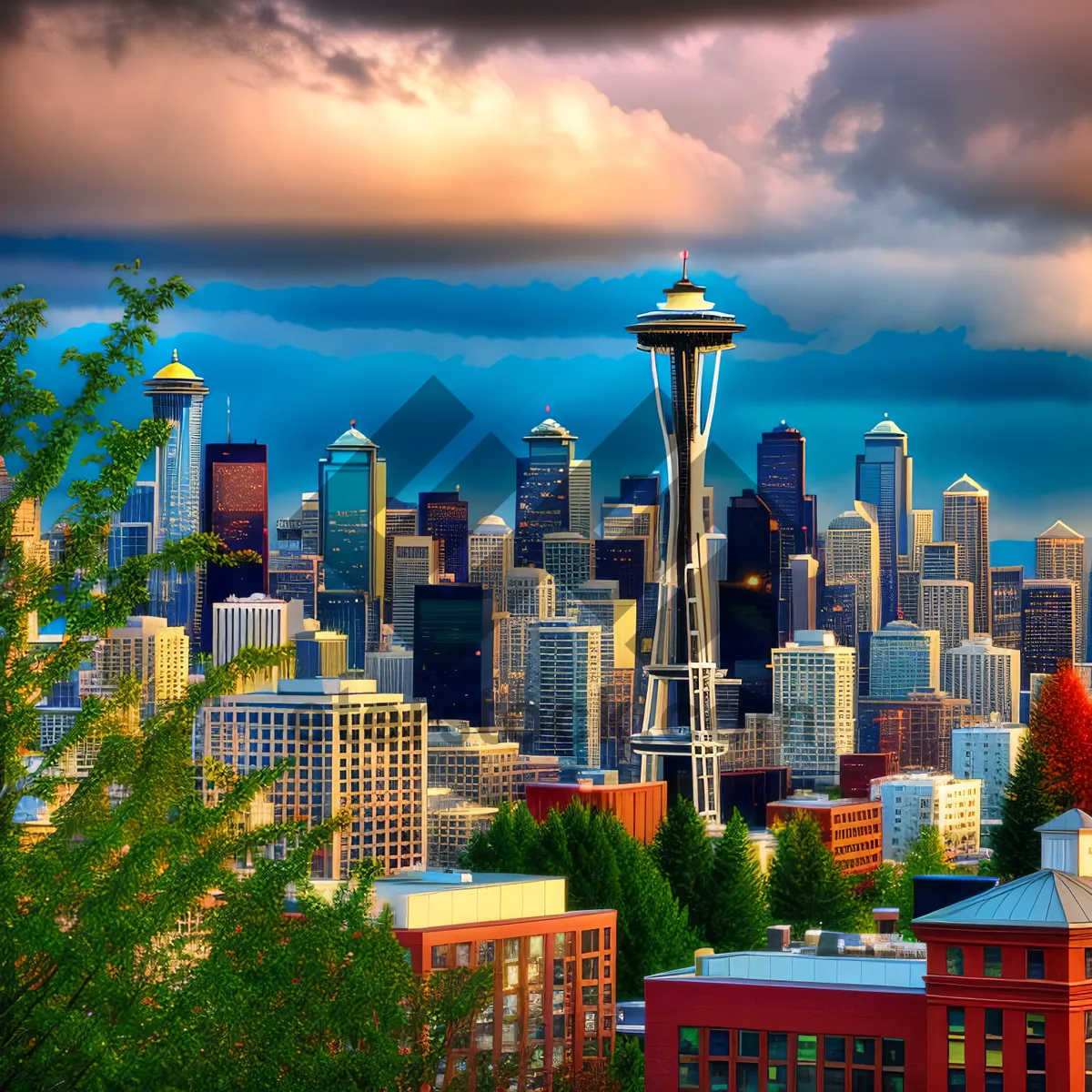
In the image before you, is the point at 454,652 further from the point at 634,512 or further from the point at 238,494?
the point at 238,494

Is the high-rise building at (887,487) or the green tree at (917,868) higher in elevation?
the high-rise building at (887,487)

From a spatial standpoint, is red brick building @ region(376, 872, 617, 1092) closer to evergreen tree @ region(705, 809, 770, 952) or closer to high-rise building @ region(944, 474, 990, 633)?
evergreen tree @ region(705, 809, 770, 952)

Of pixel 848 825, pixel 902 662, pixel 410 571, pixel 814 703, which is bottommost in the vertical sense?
pixel 848 825

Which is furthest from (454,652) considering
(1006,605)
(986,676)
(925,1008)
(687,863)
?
(925,1008)

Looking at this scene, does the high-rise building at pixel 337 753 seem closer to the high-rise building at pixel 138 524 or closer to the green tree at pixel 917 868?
the high-rise building at pixel 138 524

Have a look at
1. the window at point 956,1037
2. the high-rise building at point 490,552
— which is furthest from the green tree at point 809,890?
the high-rise building at point 490,552

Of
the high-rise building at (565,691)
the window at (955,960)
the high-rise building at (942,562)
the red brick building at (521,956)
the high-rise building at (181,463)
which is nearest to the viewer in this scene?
the window at (955,960)

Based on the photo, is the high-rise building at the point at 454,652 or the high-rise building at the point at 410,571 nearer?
the high-rise building at the point at 454,652
